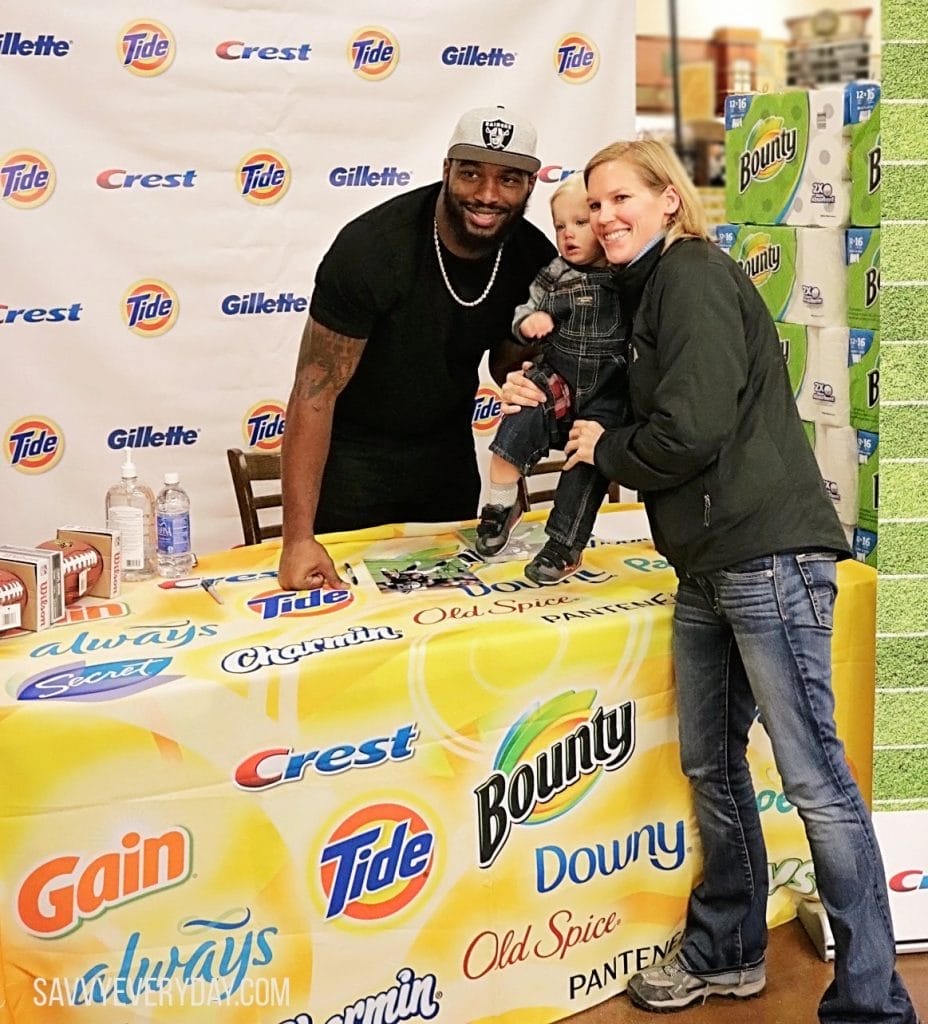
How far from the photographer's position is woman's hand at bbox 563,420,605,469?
230 cm

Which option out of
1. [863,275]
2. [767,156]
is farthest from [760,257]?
[863,275]

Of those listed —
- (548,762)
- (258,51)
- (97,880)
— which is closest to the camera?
(97,880)

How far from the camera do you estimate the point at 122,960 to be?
2043 mm

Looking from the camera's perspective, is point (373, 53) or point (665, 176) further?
point (373, 53)

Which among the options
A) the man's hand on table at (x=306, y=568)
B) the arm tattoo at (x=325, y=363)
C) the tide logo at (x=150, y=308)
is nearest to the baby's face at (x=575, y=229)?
the arm tattoo at (x=325, y=363)

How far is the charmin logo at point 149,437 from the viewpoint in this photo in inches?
151

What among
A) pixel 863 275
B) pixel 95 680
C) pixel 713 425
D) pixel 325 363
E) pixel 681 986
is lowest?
pixel 681 986

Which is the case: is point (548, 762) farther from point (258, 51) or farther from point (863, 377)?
point (258, 51)

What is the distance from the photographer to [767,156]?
2.87 m

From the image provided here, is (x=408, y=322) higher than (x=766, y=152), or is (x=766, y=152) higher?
(x=766, y=152)

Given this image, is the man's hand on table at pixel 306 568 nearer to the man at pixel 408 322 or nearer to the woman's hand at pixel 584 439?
the man at pixel 408 322

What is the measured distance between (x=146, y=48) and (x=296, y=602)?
202cm

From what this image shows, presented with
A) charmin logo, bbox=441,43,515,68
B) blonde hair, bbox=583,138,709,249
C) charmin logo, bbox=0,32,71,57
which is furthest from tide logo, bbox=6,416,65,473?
blonde hair, bbox=583,138,709,249

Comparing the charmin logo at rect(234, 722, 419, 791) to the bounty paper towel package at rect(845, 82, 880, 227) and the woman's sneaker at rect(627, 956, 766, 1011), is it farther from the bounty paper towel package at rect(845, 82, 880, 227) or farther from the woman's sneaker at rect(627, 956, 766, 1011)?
the bounty paper towel package at rect(845, 82, 880, 227)
